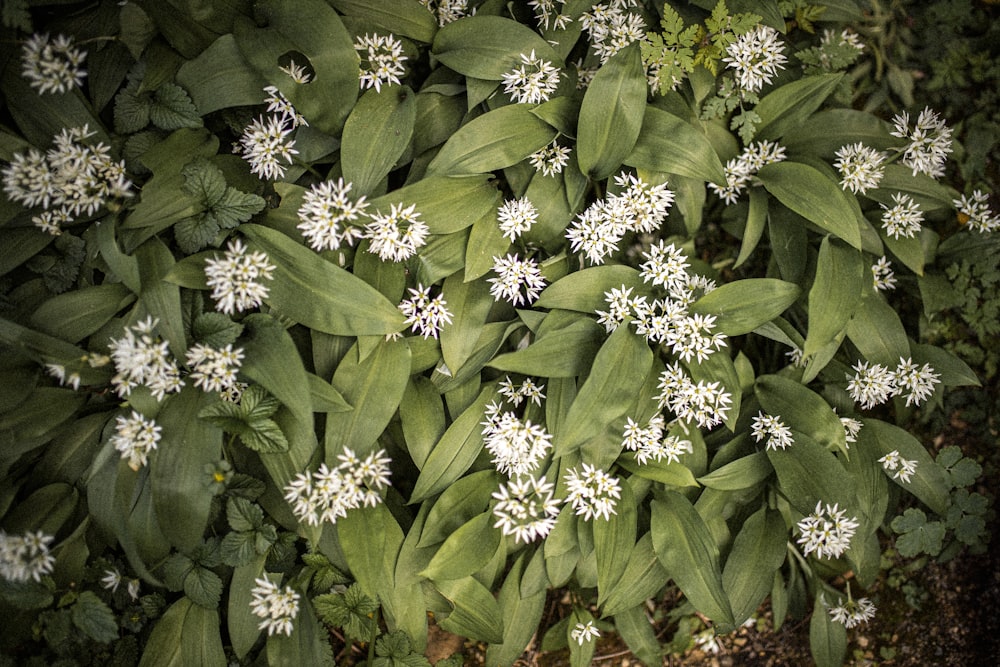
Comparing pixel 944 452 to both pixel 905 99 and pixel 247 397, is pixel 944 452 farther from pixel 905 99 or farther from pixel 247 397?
pixel 247 397

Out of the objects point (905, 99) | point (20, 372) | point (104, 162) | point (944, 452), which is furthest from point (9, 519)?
point (905, 99)

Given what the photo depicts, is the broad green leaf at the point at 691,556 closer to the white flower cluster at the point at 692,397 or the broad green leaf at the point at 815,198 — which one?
the white flower cluster at the point at 692,397

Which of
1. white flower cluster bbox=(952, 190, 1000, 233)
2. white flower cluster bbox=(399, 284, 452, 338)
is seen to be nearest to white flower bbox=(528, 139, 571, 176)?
white flower cluster bbox=(399, 284, 452, 338)

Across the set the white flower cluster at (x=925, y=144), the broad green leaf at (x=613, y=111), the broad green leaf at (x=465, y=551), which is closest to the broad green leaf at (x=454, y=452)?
the broad green leaf at (x=465, y=551)

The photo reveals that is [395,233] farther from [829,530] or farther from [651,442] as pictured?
[829,530]

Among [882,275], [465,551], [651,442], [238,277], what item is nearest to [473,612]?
[465,551]

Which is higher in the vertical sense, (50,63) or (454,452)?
(50,63)

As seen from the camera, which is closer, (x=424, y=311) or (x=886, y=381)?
(x=424, y=311)
